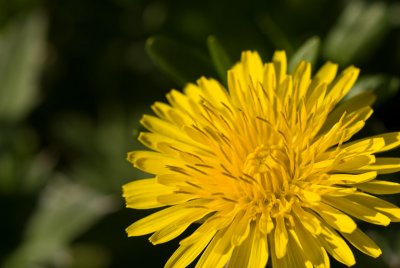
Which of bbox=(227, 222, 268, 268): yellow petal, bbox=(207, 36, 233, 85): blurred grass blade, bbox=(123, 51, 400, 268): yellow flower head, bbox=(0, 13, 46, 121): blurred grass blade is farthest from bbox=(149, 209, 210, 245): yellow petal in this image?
bbox=(0, 13, 46, 121): blurred grass blade

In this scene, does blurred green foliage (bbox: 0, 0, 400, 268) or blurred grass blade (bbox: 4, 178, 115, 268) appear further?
blurred grass blade (bbox: 4, 178, 115, 268)

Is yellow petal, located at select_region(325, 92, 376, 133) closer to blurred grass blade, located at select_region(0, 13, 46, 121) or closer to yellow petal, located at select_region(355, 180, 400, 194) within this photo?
yellow petal, located at select_region(355, 180, 400, 194)

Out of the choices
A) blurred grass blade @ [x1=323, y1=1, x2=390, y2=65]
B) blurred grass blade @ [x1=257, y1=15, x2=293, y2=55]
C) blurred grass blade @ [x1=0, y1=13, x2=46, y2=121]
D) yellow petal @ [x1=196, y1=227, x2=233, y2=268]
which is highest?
blurred grass blade @ [x1=0, y1=13, x2=46, y2=121]

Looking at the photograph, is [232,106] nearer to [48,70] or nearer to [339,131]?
[339,131]

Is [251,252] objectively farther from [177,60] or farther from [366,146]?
[177,60]

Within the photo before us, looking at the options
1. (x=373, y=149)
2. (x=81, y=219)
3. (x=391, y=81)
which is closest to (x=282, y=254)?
(x=373, y=149)

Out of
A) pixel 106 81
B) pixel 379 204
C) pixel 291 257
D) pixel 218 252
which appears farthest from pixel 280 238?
pixel 106 81

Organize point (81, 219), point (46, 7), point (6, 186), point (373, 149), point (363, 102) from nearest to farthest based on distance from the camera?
point (373, 149), point (363, 102), point (81, 219), point (6, 186), point (46, 7)

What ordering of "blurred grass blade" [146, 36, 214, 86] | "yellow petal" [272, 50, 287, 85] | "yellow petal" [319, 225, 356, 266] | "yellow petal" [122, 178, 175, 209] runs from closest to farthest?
"yellow petal" [319, 225, 356, 266] → "yellow petal" [122, 178, 175, 209] → "yellow petal" [272, 50, 287, 85] → "blurred grass blade" [146, 36, 214, 86]
